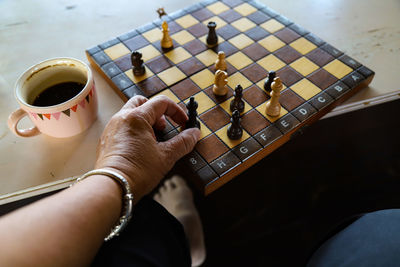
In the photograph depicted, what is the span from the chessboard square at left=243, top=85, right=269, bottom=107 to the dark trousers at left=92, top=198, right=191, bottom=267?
41 cm

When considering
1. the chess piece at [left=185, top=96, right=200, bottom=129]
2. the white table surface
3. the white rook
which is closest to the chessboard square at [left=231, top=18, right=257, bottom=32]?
the white table surface

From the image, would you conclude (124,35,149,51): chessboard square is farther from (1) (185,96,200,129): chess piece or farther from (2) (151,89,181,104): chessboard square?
(1) (185,96,200,129): chess piece

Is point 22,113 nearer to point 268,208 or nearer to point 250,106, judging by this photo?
point 250,106

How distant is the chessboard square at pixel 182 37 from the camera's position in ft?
3.61

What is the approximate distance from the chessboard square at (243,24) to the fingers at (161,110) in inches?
18.6

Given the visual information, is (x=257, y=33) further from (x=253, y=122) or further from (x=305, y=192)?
(x=305, y=192)

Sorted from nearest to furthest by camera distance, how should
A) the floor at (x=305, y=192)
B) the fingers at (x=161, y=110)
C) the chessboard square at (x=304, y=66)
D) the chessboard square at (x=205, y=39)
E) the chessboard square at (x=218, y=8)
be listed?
the fingers at (x=161, y=110), the chessboard square at (x=304, y=66), the chessboard square at (x=205, y=39), the chessboard square at (x=218, y=8), the floor at (x=305, y=192)

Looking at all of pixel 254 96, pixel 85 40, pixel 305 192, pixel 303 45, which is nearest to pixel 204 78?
pixel 254 96

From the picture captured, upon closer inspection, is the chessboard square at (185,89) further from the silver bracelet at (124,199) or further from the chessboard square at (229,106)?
the silver bracelet at (124,199)

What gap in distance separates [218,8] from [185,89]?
1.51 ft

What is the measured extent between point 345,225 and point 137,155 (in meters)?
0.63

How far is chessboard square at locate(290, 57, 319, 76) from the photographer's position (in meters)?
0.99

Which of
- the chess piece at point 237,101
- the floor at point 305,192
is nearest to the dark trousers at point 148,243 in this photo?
the chess piece at point 237,101

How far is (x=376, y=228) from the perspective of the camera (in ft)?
2.68
